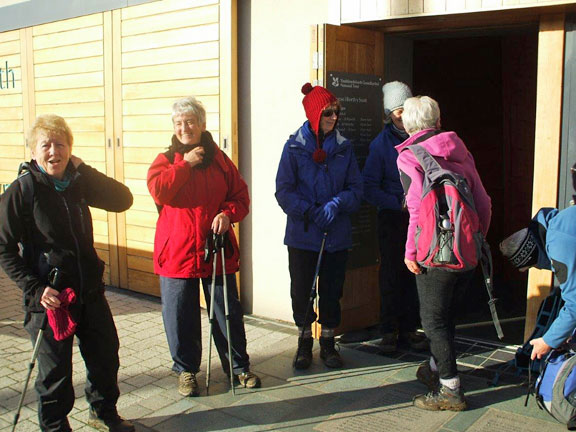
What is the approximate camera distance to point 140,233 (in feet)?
21.9

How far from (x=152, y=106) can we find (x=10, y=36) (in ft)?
9.13

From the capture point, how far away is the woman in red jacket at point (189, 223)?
4031 millimetres

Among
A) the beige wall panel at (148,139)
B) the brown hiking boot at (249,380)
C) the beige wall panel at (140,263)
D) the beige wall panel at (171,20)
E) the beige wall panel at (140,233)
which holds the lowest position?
the brown hiking boot at (249,380)

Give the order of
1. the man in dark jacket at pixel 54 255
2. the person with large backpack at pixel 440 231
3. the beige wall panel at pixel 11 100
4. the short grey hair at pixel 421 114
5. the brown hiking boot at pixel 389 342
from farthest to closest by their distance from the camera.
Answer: the beige wall panel at pixel 11 100, the brown hiking boot at pixel 389 342, the short grey hair at pixel 421 114, the person with large backpack at pixel 440 231, the man in dark jacket at pixel 54 255

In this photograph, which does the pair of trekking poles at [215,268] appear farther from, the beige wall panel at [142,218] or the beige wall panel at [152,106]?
the beige wall panel at [142,218]

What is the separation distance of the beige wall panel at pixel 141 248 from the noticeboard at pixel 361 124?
2.28 metres

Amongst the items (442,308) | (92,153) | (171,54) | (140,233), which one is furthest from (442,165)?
(92,153)

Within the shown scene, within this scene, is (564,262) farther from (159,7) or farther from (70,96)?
(70,96)

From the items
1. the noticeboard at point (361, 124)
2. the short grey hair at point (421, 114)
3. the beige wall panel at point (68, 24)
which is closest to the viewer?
the short grey hair at point (421, 114)

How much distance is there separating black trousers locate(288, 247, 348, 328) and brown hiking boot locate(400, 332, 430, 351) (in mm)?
698

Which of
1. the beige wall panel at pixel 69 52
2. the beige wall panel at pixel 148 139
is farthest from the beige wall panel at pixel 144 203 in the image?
the beige wall panel at pixel 69 52

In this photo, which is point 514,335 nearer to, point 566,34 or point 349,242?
point 349,242

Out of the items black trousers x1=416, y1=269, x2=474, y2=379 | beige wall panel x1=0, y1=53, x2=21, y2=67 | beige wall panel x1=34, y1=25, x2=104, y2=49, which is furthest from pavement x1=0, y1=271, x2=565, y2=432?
beige wall panel x1=0, y1=53, x2=21, y2=67

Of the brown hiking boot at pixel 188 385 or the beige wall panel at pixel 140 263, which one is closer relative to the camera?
the brown hiking boot at pixel 188 385
